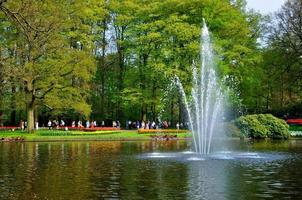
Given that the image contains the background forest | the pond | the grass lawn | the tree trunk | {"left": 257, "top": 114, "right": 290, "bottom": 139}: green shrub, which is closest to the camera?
the pond

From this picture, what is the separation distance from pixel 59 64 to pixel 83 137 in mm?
9409

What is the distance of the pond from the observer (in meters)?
16.0

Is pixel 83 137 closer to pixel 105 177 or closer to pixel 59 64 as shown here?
pixel 59 64

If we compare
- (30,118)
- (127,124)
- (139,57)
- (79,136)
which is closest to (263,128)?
(79,136)

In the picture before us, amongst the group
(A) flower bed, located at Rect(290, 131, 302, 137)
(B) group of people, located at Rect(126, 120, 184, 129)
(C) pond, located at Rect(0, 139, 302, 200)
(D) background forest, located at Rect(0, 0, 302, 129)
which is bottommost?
(C) pond, located at Rect(0, 139, 302, 200)

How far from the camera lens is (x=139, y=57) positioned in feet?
223

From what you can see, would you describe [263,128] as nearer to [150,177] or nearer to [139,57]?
[139,57]

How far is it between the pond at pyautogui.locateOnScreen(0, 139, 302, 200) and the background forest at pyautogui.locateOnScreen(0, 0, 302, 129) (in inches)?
968

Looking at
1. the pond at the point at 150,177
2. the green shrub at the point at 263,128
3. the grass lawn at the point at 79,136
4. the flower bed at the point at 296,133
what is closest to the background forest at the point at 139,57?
the grass lawn at the point at 79,136

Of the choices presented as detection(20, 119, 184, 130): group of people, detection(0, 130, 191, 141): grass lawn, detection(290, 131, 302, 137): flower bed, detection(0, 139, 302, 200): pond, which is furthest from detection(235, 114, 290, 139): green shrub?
detection(0, 139, 302, 200): pond

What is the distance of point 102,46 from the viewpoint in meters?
67.8

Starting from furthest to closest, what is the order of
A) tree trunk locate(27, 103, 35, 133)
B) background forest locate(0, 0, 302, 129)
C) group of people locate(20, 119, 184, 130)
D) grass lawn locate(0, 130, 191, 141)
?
group of people locate(20, 119, 184, 130) → background forest locate(0, 0, 302, 129) → tree trunk locate(27, 103, 35, 133) → grass lawn locate(0, 130, 191, 141)

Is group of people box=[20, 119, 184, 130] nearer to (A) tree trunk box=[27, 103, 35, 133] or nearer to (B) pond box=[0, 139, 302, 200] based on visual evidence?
(A) tree trunk box=[27, 103, 35, 133]

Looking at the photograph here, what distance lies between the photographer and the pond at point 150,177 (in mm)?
16031
